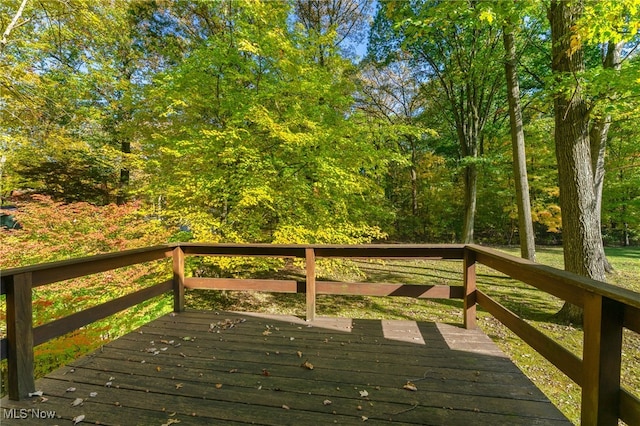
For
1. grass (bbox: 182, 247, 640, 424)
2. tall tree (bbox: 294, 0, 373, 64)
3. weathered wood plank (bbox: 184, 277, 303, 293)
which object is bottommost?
grass (bbox: 182, 247, 640, 424)

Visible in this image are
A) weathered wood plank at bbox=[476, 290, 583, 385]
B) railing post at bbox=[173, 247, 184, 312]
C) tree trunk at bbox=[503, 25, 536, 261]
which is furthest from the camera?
tree trunk at bbox=[503, 25, 536, 261]

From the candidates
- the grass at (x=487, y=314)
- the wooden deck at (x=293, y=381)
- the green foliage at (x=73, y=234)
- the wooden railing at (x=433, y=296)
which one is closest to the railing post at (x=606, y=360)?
the wooden railing at (x=433, y=296)

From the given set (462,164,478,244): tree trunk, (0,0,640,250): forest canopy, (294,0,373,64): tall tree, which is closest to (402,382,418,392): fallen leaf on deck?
(0,0,640,250): forest canopy

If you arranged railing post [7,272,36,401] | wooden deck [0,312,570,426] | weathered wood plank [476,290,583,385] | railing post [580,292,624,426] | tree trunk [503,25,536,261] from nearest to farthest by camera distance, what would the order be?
railing post [580,292,624,426] → weathered wood plank [476,290,583,385] → wooden deck [0,312,570,426] → railing post [7,272,36,401] → tree trunk [503,25,536,261]

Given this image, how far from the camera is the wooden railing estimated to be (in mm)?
1419

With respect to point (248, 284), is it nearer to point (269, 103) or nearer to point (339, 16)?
point (269, 103)

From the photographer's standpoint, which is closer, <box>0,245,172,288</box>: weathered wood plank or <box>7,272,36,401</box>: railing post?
<box>7,272,36,401</box>: railing post

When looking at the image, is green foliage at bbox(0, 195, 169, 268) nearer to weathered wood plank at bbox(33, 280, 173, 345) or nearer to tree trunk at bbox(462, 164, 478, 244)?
weathered wood plank at bbox(33, 280, 173, 345)

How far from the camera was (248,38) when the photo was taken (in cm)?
545

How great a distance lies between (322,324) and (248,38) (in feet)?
16.5

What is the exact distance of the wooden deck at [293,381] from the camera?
69.1 inches

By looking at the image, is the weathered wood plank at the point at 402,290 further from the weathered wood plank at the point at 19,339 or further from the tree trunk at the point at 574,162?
the tree trunk at the point at 574,162

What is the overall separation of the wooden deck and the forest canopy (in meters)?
2.75

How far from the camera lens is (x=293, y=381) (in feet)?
6.97
